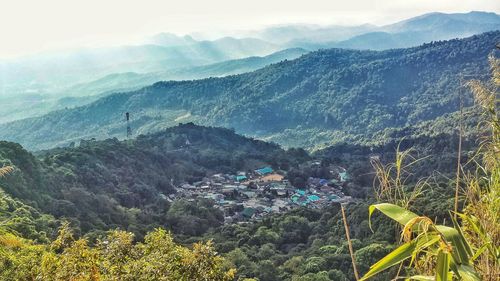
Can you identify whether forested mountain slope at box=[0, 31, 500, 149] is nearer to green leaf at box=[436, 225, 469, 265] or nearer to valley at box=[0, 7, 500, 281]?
valley at box=[0, 7, 500, 281]

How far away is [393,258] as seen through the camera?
149 centimetres

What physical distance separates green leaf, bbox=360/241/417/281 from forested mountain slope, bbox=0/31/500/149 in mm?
83301

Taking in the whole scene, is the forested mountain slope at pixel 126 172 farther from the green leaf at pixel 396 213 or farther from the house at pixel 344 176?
the green leaf at pixel 396 213

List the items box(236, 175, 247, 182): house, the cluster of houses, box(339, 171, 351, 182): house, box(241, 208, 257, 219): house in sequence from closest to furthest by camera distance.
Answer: box(241, 208, 257, 219): house < the cluster of houses < box(339, 171, 351, 182): house < box(236, 175, 247, 182): house

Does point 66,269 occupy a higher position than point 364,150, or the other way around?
point 66,269

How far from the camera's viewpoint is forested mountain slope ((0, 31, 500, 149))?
305 feet

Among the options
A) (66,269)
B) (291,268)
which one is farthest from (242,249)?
(66,269)

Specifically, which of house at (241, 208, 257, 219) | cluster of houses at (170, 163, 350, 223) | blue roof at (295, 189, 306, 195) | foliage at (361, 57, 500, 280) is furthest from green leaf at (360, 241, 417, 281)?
blue roof at (295, 189, 306, 195)

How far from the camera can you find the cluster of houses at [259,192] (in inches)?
1458

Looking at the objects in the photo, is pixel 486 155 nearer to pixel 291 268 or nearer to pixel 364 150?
pixel 291 268

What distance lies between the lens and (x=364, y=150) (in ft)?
210

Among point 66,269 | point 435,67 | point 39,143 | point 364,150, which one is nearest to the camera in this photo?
point 66,269

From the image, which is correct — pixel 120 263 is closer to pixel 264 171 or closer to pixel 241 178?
pixel 241 178

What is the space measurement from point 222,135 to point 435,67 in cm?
5574
